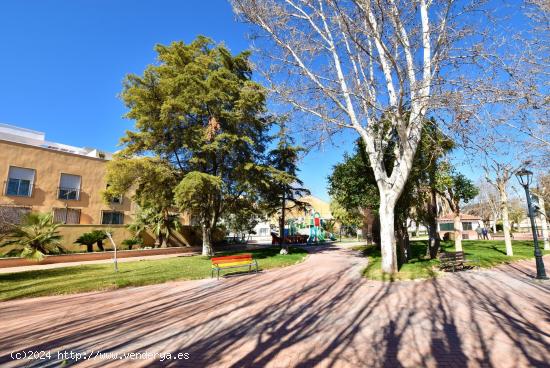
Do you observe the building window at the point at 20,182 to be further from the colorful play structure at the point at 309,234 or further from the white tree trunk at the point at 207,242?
the colorful play structure at the point at 309,234

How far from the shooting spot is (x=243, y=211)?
24.2 metres

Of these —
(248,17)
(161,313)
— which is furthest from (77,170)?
(161,313)

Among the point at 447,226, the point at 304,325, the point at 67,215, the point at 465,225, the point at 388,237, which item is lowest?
the point at 304,325

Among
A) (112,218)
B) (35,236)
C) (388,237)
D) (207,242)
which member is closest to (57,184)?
(112,218)

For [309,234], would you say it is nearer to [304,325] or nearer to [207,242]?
[207,242]

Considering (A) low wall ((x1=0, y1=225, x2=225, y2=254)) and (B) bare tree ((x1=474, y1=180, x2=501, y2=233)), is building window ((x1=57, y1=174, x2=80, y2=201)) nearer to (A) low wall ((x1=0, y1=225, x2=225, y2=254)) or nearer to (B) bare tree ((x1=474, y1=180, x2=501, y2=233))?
(A) low wall ((x1=0, y1=225, x2=225, y2=254))

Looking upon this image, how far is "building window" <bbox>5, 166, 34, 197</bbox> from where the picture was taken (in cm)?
2195

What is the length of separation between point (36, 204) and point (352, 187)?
24092mm

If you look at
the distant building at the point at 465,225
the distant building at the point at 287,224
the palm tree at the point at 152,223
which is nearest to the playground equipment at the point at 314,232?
the distant building at the point at 287,224

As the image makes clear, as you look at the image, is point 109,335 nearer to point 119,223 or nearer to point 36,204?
point 36,204

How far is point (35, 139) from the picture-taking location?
35.2 meters

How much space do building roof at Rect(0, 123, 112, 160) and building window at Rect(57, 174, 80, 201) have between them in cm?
918

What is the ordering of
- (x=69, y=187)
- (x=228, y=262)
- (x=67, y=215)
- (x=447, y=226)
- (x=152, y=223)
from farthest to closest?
(x=447, y=226) → (x=152, y=223) → (x=69, y=187) → (x=67, y=215) → (x=228, y=262)

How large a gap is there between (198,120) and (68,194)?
1379 cm
